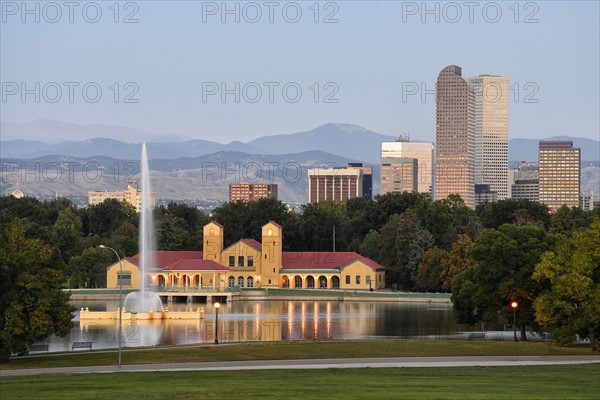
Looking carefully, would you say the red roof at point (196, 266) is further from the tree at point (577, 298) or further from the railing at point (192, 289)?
the tree at point (577, 298)

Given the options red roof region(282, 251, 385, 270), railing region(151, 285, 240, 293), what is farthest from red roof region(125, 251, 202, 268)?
red roof region(282, 251, 385, 270)

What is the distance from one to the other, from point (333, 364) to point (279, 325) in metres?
39.4

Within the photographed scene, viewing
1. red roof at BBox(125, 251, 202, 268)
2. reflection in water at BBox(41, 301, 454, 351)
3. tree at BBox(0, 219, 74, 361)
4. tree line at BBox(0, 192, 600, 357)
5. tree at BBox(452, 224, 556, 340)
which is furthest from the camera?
red roof at BBox(125, 251, 202, 268)

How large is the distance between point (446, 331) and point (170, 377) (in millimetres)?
41022

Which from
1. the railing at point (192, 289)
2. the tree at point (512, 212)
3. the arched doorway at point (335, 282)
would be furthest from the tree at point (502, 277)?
the tree at point (512, 212)

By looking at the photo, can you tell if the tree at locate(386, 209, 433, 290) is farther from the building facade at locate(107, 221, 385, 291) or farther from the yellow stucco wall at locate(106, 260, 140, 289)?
the yellow stucco wall at locate(106, 260, 140, 289)

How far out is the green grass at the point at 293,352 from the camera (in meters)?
54.3

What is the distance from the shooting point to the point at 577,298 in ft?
198

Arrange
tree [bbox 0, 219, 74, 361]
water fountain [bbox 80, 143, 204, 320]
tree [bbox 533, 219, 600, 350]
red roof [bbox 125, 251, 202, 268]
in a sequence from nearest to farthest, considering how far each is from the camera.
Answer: tree [bbox 0, 219, 74, 361], tree [bbox 533, 219, 600, 350], water fountain [bbox 80, 143, 204, 320], red roof [bbox 125, 251, 202, 268]

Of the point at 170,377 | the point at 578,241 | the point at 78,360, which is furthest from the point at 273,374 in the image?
the point at 578,241

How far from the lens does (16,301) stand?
5581 centimetres

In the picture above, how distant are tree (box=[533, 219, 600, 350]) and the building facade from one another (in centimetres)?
7689

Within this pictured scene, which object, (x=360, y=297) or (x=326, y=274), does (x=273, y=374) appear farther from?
(x=326, y=274)

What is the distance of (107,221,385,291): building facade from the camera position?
139375 millimetres
